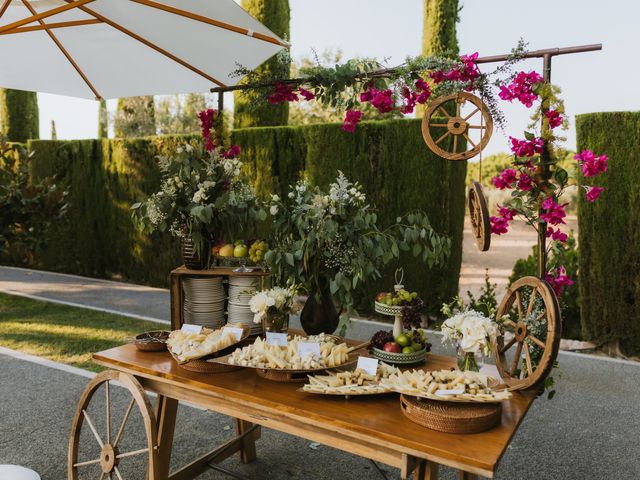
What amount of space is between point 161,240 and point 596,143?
5931 millimetres

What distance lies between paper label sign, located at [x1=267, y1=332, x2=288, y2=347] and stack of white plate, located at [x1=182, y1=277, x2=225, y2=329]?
0.60 m

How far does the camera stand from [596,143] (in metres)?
4.81

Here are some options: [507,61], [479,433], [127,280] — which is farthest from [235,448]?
[127,280]

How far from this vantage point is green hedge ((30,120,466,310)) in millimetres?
5820

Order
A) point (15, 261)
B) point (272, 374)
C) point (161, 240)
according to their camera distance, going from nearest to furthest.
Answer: point (272, 374)
point (161, 240)
point (15, 261)

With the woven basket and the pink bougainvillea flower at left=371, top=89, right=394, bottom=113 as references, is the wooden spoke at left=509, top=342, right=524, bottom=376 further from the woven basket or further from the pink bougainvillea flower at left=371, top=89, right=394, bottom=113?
the pink bougainvillea flower at left=371, top=89, right=394, bottom=113

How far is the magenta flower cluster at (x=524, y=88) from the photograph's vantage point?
8.31ft

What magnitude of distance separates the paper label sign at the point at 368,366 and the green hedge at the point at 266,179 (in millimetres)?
3936

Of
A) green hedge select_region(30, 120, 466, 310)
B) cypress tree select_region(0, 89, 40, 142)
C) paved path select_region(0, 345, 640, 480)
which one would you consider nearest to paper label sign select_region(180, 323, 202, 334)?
paved path select_region(0, 345, 640, 480)

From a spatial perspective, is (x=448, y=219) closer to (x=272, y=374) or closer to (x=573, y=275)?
(x=573, y=275)

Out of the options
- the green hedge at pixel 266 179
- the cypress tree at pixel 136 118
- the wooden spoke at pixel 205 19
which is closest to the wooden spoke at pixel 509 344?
the wooden spoke at pixel 205 19

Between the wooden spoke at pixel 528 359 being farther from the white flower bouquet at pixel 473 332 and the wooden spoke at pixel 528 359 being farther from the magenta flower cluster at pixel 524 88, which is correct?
the magenta flower cluster at pixel 524 88

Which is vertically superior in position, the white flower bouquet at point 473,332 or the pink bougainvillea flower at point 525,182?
the pink bougainvillea flower at point 525,182

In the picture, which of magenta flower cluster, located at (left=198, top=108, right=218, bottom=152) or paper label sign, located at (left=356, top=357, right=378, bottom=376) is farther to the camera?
magenta flower cluster, located at (left=198, top=108, right=218, bottom=152)
